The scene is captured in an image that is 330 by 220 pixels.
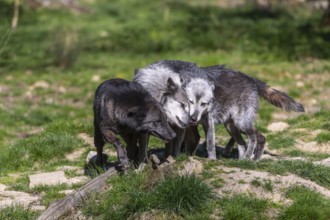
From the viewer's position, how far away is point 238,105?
9.03 meters

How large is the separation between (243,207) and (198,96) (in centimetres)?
207

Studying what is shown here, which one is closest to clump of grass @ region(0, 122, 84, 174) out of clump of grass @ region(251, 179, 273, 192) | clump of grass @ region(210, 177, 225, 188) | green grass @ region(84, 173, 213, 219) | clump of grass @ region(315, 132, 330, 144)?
green grass @ region(84, 173, 213, 219)

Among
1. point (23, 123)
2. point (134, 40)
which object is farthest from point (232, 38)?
point (23, 123)

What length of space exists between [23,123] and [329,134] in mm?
6647

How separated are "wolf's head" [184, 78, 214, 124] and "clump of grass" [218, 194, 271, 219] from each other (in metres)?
1.57

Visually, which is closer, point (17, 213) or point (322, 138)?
point (17, 213)

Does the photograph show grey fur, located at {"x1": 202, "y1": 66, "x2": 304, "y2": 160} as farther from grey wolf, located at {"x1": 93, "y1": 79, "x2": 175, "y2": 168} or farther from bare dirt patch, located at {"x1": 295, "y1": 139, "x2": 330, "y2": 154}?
grey wolf, located at {"x1": 93, "y1": 79, "x2": 175, "y2": 168}

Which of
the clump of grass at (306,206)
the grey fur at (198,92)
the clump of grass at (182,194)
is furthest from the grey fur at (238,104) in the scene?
the clump of grass at (182,194)

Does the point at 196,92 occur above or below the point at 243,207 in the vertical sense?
above

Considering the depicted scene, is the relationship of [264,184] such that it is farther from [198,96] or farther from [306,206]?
[198,96]

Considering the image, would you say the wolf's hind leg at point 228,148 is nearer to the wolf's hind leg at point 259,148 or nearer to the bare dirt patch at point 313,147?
the wolf's hind leg at point 259,148

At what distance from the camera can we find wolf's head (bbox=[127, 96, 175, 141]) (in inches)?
295

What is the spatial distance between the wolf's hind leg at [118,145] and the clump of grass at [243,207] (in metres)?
1.41

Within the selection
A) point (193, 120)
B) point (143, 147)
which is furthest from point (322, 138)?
point (143, 147)
